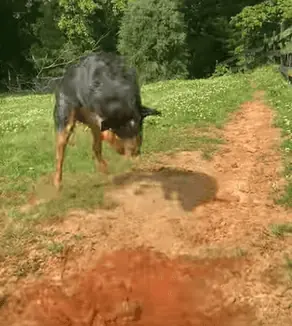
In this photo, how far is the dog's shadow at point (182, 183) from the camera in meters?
9.73

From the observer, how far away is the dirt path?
6.28m

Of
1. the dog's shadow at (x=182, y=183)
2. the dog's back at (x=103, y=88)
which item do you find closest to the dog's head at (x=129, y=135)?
the dog's back at (x=103, y=88)

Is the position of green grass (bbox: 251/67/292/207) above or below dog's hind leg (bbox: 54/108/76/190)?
below

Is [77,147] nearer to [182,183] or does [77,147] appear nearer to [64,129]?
[64,129]

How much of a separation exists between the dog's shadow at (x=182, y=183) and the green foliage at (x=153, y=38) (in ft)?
76.5

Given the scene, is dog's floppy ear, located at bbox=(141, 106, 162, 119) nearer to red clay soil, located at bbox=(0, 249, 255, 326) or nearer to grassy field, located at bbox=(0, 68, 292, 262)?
grassy field, located at bbox=(0, 68, 292, 262)

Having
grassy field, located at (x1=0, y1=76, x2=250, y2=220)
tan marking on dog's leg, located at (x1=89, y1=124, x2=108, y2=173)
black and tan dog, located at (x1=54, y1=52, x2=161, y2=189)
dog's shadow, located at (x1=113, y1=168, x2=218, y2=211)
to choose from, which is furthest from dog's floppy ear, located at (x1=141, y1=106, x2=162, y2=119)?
tan marking on dog's leg, located at (x1=89, y1=124, x2=108, y2=173)

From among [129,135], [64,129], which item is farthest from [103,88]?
[64,129]

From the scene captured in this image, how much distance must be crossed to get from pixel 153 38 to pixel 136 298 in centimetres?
2890

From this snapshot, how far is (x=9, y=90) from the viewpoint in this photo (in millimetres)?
44188

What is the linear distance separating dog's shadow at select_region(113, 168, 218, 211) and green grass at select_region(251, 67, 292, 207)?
146cm

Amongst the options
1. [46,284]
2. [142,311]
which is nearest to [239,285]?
[142,311]

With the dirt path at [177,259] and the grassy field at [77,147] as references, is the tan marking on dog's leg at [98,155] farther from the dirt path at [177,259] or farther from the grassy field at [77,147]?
the dirt path at [177,259]

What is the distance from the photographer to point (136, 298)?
21.5 feet
